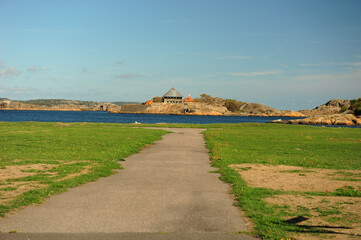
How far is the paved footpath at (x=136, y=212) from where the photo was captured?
841cm

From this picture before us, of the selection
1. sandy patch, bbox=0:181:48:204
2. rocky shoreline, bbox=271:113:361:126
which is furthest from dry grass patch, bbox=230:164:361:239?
rocky shoreline, bbox=271:113:361:126

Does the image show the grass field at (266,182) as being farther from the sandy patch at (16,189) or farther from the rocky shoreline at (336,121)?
the rocky shoreline at (336,121)

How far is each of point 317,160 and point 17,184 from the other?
711 inches

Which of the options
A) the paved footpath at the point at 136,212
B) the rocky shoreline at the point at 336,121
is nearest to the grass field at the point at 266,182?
the paved footpath at the point at 136,212

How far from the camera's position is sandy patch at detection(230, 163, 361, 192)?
14450mm

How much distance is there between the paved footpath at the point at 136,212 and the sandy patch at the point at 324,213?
5.42ft

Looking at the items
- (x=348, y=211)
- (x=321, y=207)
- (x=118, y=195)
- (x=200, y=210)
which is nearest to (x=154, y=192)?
(x=118, y=195)

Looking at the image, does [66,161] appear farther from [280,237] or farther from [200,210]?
[280,237]

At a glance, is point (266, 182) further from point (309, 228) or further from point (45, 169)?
point (45, 169)

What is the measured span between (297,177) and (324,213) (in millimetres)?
6369

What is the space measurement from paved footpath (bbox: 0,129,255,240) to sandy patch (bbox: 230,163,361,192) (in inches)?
85.7

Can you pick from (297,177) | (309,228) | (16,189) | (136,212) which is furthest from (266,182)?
(16,189)

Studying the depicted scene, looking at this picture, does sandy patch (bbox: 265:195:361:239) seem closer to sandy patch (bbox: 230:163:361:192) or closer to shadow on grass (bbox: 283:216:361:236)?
shadow on grass (bbox: 283:216:361:236)

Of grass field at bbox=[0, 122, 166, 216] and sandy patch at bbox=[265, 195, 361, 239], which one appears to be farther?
grass field at bbox=[0, 122, 166, 216]
